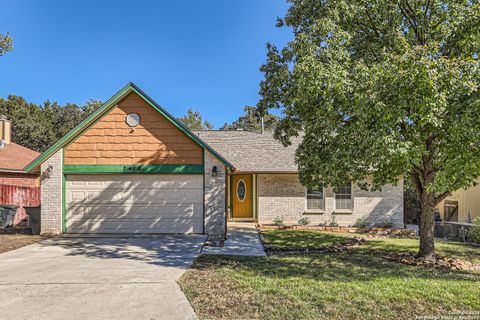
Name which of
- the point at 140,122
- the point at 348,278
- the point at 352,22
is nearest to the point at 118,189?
the point at 140,122

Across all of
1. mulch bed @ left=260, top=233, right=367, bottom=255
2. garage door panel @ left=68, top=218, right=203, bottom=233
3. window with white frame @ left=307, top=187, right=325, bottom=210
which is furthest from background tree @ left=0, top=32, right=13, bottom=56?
window with white frame @ left=307, top=187, right=325, bottom=210

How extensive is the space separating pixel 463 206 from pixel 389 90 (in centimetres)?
1437

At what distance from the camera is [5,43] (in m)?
15.4

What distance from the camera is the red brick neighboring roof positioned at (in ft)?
59.2

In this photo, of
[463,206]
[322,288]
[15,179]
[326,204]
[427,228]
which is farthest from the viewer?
[15,179]

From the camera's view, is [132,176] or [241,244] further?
[132,176]

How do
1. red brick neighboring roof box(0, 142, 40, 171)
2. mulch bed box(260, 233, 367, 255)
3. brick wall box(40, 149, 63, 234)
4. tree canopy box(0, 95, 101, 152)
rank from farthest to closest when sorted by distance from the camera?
tree canopy box(0, 95, 101, 152)
red brick neighboring roof box(0, 142, 40, 171)
brick wall box(40, 149, 63, 234)
mulch bed box(260, 233, 367, 255)

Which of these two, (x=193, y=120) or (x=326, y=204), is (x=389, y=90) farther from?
(x=193, y=120)

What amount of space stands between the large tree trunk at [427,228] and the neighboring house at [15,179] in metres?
17.6

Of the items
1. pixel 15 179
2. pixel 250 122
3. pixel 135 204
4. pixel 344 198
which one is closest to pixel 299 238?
pixel 344 198

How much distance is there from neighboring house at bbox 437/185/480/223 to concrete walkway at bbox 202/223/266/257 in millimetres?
11579

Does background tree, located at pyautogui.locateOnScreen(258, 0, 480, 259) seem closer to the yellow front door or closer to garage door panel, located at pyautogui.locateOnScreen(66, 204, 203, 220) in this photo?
garage door panel, located at pyautogui.locateOnScreen(66, 204, 203, 220)

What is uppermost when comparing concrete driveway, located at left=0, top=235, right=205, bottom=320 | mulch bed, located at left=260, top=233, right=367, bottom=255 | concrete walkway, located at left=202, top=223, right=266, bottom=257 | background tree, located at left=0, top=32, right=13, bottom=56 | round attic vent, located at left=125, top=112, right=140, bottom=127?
background tree, located at left=0, top=32, right=13, bottom=56

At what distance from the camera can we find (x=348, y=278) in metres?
7.01
